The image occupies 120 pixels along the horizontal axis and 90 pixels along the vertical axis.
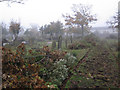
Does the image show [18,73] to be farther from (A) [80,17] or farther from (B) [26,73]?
(A) [80,17]

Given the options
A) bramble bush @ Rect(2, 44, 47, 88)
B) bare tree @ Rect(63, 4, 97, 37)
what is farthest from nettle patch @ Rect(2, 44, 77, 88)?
bare tree @ Rect(63, 4, 97, 37)

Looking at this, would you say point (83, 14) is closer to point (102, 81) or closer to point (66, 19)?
point (66, 19)

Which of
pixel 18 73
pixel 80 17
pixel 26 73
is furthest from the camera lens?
pixel 80 17

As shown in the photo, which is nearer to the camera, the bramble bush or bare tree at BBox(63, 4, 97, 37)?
the bramble bush

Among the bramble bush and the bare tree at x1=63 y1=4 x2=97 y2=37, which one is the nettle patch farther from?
the bare tree at x1=63 y1=4 x2=97 y2=37

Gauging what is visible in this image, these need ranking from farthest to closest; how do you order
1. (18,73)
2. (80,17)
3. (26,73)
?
(80,17) → (26,73) → (18,73)

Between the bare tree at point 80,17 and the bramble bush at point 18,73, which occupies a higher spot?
the bare tree at point 80,17

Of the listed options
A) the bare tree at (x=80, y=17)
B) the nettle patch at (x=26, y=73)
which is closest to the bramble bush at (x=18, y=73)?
the nettle patch at (x=26, y=73)

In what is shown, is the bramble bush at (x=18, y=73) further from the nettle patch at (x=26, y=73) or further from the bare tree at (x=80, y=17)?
the bare tree at (x=80, y=17)

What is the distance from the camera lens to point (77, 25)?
59.1ft

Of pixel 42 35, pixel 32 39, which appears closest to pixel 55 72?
pixel 32 39

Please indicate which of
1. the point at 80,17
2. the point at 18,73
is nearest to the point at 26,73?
the point at 18,73

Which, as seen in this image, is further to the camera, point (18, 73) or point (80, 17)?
point (80, 17)

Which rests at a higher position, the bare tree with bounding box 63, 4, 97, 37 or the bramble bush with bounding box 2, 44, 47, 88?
the bare tree with bounding box 63, 4, 97, 37
